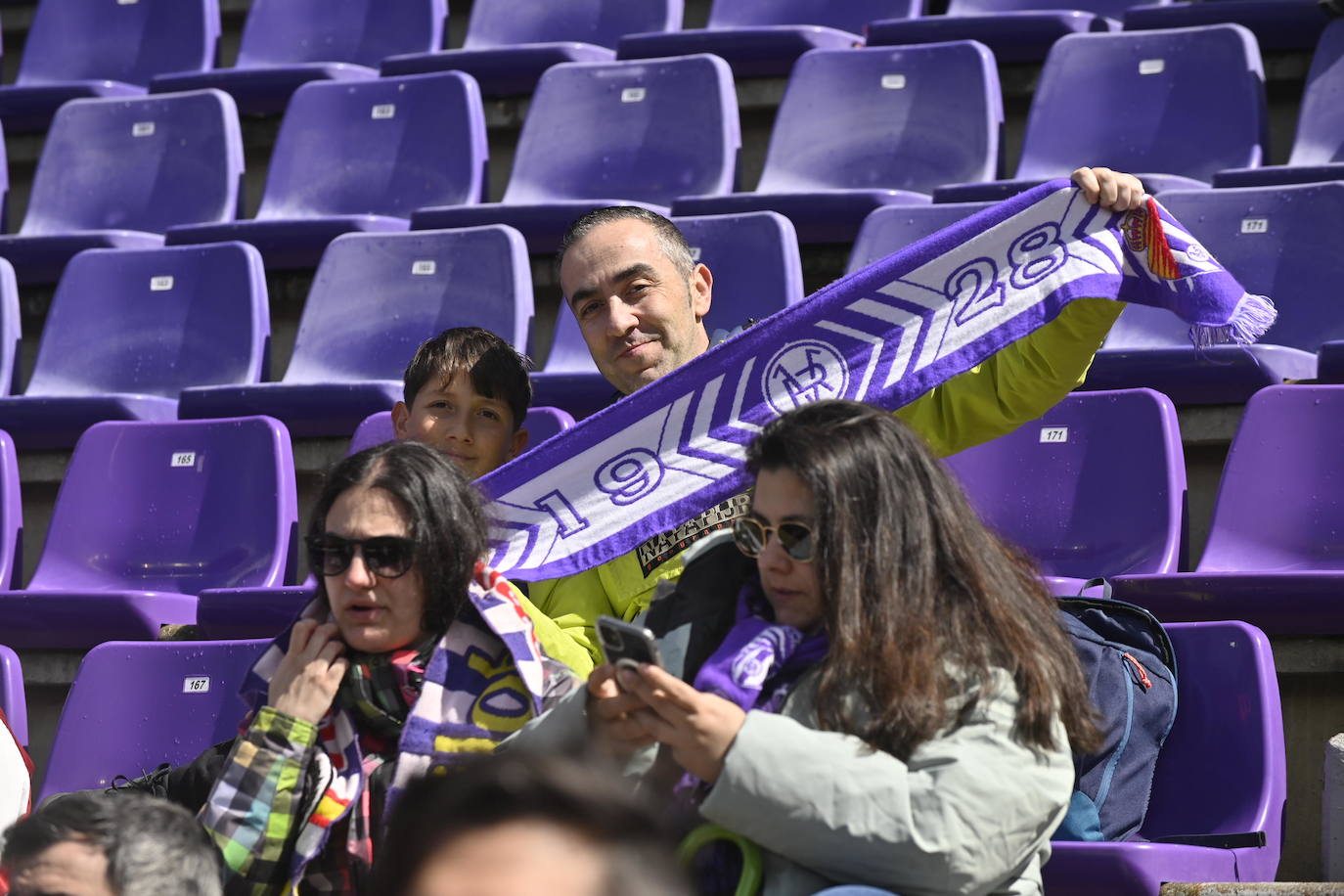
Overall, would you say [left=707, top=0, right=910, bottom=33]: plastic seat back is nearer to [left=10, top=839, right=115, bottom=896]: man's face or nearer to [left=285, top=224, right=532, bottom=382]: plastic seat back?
[left=285, top=224, right=532, bottom=382]: plastic seat back

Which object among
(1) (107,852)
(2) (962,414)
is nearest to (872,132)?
(2) (962,414)

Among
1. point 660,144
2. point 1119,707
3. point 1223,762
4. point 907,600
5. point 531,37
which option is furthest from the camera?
point 531,37

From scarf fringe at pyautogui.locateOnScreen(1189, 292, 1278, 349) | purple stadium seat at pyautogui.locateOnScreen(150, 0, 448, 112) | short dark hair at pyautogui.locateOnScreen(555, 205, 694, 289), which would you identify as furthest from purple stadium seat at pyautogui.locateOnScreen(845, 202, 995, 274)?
purple stadium seat at pyautogui.locateOnScreen(150, 0, 448, 112)

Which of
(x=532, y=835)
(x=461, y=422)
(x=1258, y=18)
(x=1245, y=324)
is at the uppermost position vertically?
(x=532, y=835)

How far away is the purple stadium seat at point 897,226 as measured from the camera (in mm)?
3795

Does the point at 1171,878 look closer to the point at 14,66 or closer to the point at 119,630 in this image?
the point at 119,630

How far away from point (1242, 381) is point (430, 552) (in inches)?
73.7

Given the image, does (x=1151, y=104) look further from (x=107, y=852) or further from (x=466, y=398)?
(x=107, y=852)

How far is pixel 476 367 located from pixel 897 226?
1402 mm

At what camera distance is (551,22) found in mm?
5613

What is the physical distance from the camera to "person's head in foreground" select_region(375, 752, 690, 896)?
0.76m

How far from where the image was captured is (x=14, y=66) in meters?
6.56

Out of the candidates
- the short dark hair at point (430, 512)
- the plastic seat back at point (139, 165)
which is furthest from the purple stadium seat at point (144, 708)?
the plastic seat back at point (139, 165)

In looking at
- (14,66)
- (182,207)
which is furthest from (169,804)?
(14,66)
